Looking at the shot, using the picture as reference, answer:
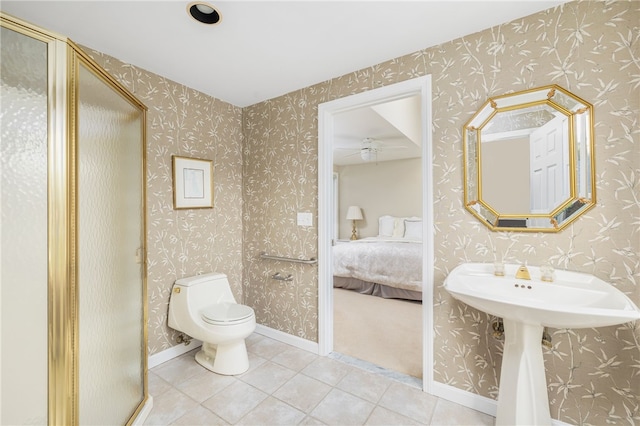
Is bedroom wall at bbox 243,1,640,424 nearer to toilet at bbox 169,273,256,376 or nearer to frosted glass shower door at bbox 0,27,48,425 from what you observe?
toilet at bbox 169,273,256,376

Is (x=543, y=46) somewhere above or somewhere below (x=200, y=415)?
above

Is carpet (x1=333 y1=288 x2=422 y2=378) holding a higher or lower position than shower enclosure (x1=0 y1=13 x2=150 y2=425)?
lower

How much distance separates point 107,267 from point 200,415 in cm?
102

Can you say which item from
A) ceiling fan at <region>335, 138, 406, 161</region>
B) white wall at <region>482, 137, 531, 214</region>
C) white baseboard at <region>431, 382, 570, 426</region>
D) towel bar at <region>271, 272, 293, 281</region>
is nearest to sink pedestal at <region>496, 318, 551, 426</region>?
white baseboard at <region>431, 382, 570, 426</region>

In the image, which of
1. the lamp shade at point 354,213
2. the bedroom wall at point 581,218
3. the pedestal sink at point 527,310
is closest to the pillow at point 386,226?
the lamp shade at point 354,213

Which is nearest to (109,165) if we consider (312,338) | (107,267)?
(107,267)

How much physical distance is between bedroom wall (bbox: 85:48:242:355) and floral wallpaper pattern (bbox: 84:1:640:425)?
0.5 inches

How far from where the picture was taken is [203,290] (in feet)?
7.55

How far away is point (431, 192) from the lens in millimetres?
1822

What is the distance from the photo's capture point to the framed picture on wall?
92.4 inches

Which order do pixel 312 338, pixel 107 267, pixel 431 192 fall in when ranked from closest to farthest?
pixel 107 267 → pixel 431 192 → pixel 312 338

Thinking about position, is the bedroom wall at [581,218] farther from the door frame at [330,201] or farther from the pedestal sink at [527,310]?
the pedestal sink at [527,310]

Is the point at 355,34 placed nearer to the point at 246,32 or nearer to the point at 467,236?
the point at 246,32

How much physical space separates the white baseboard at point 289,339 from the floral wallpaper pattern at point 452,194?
0.05m
